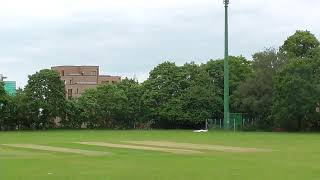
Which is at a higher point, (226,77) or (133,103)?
(226,77)

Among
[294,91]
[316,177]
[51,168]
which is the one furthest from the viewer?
[294,91]

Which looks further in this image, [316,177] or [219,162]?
[219,162]

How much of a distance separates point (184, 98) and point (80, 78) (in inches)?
2901

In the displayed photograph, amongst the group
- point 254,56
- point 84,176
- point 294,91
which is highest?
point 254,56

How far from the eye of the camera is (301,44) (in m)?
85.3

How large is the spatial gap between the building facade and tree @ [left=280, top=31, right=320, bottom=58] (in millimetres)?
72035

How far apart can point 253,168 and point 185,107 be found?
220 feet

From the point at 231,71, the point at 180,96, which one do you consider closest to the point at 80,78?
the point at 231,71

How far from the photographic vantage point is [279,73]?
234 ft

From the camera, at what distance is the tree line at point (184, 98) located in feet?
237

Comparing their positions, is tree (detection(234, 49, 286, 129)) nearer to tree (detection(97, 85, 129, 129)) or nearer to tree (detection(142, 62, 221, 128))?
tree (detection(142, 62, 221, 128))

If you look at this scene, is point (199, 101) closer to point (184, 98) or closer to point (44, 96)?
point (184, 98)

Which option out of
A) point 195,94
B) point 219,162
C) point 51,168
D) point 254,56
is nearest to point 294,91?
point 254,56

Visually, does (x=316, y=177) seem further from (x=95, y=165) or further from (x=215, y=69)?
(x=215, y=69)
